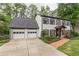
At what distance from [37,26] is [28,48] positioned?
704mm

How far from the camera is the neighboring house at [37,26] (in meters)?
5.36

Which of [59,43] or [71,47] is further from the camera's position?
[59,43]

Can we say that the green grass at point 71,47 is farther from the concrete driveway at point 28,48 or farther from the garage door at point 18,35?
the garage door at point 18,35

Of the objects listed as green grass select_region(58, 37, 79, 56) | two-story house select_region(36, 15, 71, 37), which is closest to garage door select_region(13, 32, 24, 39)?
two-story house select_region(36, 15, 71, 37)

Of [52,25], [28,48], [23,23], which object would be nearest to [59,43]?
[52,25]

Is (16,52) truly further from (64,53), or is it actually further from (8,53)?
(64,53)

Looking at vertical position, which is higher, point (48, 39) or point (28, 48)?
point (48, 39)

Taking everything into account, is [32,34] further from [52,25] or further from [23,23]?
[52,25]

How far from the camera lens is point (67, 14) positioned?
217 inches

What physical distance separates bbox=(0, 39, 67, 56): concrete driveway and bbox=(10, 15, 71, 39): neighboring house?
0.20 metres

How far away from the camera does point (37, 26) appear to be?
17.8 feet

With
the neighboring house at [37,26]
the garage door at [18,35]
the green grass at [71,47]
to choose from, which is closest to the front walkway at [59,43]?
the green grass at [71,47]

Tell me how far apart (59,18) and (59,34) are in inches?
19.0

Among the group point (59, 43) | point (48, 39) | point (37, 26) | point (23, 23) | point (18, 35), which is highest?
point (23, 23)
